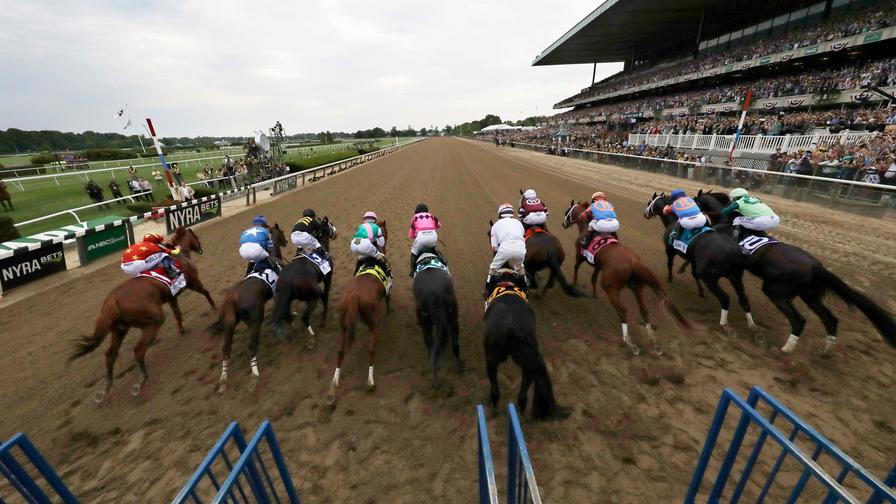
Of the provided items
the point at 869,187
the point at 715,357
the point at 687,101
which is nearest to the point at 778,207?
the point at 869,187

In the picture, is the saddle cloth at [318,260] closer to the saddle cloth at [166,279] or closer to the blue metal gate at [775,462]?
the saddle cloth at [166,279]

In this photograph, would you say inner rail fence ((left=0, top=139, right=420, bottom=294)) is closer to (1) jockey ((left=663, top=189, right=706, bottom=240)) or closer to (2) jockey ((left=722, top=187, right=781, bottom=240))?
(1) jockey ((left=663, top=189, right=706, bottom=240))

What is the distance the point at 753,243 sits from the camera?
15.6ft

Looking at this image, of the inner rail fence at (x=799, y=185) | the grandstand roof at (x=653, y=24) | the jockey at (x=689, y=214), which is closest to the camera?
the jockey at (x=689, y=214)

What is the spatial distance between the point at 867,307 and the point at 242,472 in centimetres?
647

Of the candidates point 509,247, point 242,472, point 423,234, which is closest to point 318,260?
point 423,234

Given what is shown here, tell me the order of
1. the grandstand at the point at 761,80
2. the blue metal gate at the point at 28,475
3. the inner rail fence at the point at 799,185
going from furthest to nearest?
the grandstand at the point at 761,80, the inner rail fence at the point at 799,185, the blue metal gate at the point at 28,475

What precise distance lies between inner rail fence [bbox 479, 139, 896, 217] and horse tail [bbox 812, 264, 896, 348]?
7858 mm

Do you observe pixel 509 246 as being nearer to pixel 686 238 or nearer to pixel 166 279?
pixel 686 238

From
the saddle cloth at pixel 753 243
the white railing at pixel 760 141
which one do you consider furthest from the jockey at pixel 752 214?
the white railing at pixel 760 141

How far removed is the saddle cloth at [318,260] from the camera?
16.5 feet

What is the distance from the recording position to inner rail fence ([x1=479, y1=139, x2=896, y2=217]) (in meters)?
8.87

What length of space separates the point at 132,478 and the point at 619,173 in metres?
20.5

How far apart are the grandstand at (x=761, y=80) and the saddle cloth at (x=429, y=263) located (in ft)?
41.0
